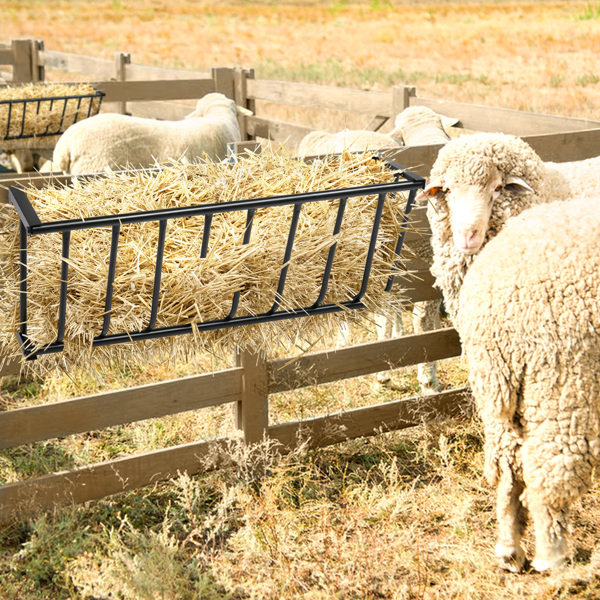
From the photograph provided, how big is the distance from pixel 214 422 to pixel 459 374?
173 centimetres

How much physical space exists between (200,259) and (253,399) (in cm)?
201

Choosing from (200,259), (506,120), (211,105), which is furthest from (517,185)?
(211,105)

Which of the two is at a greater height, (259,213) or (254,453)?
(259,213)

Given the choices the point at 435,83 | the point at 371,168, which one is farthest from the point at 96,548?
the point at 435,83

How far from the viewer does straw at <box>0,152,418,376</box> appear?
76.2 inches

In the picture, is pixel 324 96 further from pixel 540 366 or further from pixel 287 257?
pixel 287 257

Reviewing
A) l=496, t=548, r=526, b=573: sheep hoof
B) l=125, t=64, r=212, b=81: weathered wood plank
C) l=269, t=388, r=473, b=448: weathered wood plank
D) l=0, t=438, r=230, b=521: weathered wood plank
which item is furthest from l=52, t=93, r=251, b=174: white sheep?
l=496, t=548, r=526, b=573: sheep hoof

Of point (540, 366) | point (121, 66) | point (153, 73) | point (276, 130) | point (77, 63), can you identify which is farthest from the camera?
point (77, 63)

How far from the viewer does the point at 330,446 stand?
4289 mm

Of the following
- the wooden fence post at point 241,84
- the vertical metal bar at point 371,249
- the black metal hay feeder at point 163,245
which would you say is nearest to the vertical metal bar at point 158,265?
the black metal hay feeder at point 163,245

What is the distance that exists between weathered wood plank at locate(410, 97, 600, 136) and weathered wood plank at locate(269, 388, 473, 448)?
2136 millimetres

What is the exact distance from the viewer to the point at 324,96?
7754mm

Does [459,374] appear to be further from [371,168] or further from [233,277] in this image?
[233,277]

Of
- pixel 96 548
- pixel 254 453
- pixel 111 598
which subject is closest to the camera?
pixel 111 598
